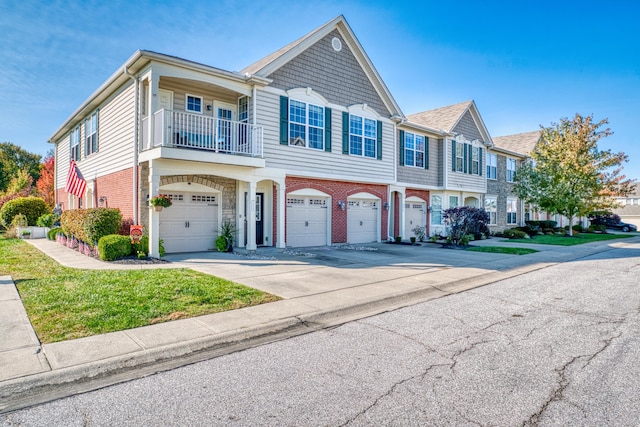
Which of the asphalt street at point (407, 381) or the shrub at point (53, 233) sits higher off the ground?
the shrub at point (53, 233)

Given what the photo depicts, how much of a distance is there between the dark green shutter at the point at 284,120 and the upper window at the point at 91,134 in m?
8.60

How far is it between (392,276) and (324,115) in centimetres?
873

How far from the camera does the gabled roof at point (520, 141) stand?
32.1 m

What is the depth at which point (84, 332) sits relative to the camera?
526 centimetres

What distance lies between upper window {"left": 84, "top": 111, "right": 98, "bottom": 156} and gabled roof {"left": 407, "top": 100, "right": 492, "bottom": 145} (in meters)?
17.8

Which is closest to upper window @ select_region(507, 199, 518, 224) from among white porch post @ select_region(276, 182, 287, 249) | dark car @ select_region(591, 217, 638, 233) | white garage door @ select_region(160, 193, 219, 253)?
dark car @ select_region(591, 217, 638, 233)

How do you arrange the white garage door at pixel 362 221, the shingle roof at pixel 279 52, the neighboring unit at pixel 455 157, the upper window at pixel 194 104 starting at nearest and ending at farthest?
the upper window at pixel 194 104 < the shingle roof at pixel 279 52 < the white garage door at pixel 362 221 < the neighboring unit at pixel 455 157

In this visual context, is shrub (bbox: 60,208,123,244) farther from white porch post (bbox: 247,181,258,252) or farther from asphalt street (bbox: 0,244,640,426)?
asphalt street (bbox: 0,244,640,426)

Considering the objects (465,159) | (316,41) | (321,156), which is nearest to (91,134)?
(321,156)

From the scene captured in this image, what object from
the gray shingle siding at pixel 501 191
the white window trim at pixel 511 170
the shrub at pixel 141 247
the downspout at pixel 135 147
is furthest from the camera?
the white window trim at pixel 511 170

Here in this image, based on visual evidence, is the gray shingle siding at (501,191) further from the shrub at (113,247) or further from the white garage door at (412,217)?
the shrub at (113,247)

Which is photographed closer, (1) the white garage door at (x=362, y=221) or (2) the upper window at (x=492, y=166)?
(1) the white garage door at (x=362, y=221)

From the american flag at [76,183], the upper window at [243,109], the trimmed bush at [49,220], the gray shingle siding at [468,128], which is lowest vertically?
the trimmed bush at [49,220]

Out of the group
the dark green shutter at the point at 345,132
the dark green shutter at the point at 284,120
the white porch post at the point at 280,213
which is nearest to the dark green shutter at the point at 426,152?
the dark green shutter at the point at 345,132
